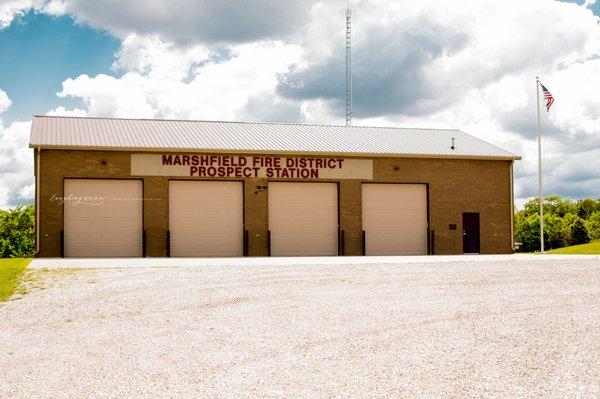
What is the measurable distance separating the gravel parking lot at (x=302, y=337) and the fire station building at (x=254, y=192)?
499 inches

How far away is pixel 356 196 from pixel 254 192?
438 cm

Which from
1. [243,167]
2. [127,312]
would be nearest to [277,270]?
[127,312]

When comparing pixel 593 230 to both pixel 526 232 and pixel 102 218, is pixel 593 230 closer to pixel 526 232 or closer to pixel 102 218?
pixel 526 232

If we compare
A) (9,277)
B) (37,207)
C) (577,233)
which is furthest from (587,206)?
(9,277)

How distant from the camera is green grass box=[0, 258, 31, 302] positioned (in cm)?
1353

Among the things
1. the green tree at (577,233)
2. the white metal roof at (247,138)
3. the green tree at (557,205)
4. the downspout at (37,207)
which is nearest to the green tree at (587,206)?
the green tree at (557,205)

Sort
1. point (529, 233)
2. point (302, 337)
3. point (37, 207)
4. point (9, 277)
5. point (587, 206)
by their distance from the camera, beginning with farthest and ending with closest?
1. point (587, 206)
2. point (529, 233)
3. point (37, 207)
4. point (9, 277)
5. point (302, 337)

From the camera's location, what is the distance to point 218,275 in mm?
16312

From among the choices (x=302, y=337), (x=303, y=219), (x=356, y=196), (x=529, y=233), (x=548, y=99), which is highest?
(x=548, y=99)

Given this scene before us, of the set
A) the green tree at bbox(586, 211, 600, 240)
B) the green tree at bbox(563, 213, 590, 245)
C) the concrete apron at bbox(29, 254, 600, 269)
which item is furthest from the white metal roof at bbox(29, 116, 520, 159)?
the green tree at bbox(586, 211, 600, 240)

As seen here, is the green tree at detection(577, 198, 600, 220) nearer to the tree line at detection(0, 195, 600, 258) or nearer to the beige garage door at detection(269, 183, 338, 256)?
the tree line at detection(0, 195, 600, 258)

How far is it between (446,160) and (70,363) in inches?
1011

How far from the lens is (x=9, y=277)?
51.9 feet

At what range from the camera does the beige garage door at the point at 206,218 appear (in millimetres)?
28406
